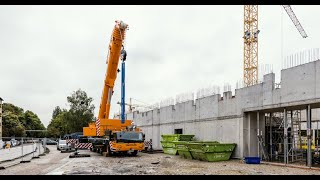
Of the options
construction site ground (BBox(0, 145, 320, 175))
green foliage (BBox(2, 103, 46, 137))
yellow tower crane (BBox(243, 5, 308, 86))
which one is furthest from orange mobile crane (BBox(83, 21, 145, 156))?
green foliage (BBox(2, 103, 46, 137))

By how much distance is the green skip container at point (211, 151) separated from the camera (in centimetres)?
2038

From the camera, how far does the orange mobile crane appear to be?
23.6 meters

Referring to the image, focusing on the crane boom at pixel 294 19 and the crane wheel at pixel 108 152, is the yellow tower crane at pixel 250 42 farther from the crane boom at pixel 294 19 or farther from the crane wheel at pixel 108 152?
the crane wheel at pixel 108 152

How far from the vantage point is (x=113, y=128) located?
25812 millimetres

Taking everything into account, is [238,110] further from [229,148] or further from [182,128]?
[182,128]

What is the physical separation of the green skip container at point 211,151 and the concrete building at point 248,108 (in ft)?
2.81

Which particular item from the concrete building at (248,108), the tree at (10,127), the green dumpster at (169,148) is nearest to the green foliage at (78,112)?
the concrete building at (248,108)

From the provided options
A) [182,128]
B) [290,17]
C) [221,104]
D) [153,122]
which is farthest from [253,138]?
[290,17]

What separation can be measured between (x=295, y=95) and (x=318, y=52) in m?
2.50

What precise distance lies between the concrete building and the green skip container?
2.81 ft

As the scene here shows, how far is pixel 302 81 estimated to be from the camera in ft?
57.4

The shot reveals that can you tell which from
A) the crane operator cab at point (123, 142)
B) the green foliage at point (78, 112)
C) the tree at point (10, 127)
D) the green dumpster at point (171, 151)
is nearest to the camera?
the crane operator cab at point (123, 142)

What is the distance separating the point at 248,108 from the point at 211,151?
367cm

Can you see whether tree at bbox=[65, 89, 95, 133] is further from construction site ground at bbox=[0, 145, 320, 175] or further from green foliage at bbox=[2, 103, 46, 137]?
green foliage at bbox=[2, 103, 46, 137]
